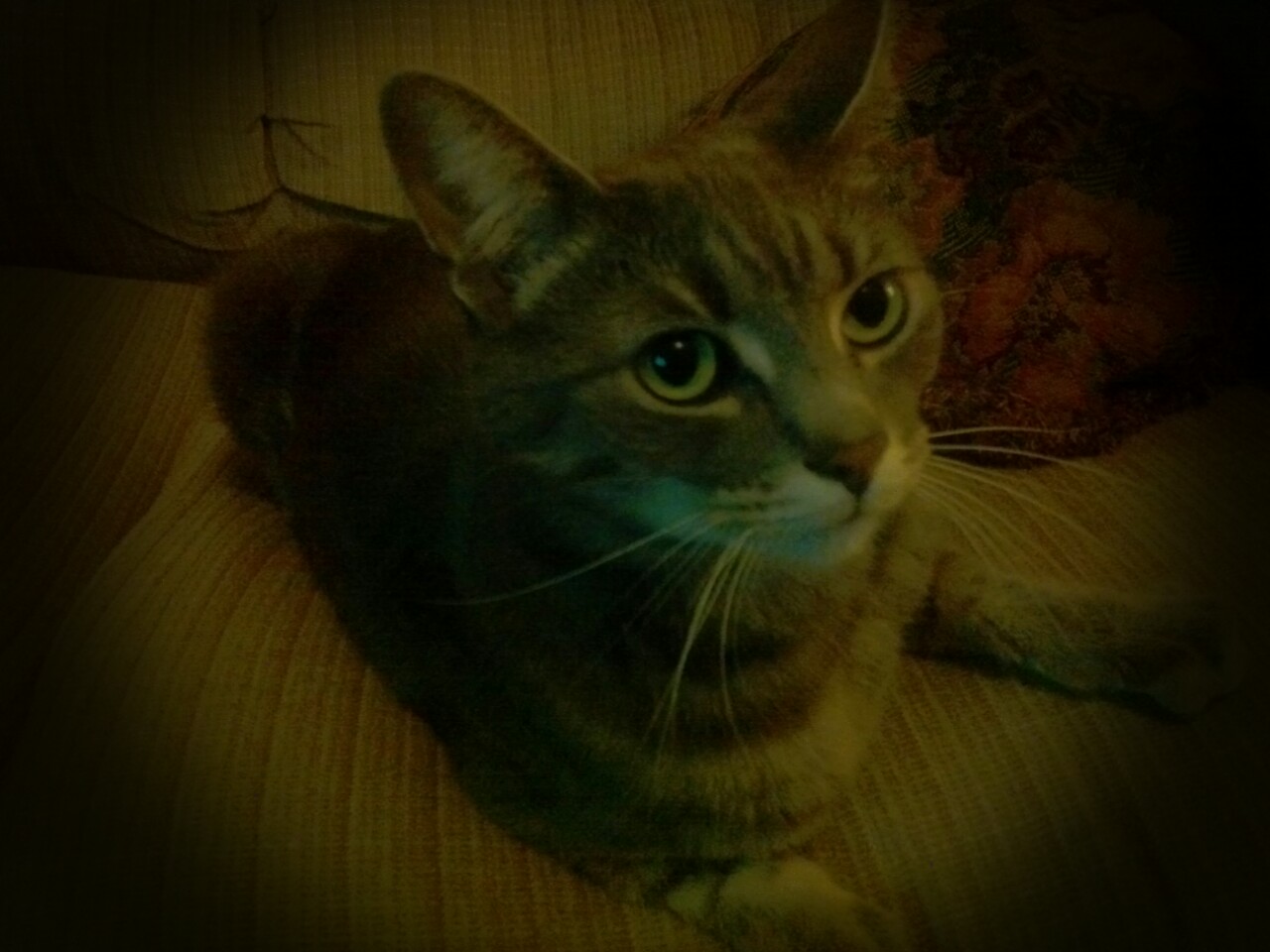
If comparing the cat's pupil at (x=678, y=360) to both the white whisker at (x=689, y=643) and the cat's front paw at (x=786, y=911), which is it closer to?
the white whisker at (x=689, y=643)

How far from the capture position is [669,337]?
2.02 ft

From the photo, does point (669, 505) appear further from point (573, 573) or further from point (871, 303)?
point (871, 303)

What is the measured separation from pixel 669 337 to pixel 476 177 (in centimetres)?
13

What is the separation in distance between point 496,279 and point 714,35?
328 mm

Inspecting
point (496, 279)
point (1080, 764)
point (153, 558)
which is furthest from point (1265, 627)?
point (153, 558)

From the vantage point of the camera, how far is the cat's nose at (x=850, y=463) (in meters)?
0.60

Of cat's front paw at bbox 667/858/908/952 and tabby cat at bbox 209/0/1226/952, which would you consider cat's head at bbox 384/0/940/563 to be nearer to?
tabby cat at bbox 209/0/1226/952

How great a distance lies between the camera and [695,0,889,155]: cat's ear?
0.69 meters

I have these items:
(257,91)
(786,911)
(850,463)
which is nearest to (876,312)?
(850,463)

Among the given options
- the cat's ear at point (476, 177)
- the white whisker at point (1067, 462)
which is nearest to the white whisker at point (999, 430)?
the white whisker at point (1067, 462)

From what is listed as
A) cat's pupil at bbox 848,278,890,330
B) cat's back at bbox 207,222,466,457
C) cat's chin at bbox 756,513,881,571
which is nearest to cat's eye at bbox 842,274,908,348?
cat's pupil at bbox 848,278,890,330

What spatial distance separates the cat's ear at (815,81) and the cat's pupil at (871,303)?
93 mm

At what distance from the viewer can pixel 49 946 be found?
1.91ft

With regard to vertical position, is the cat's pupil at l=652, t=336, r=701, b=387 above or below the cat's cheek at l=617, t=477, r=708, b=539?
above
